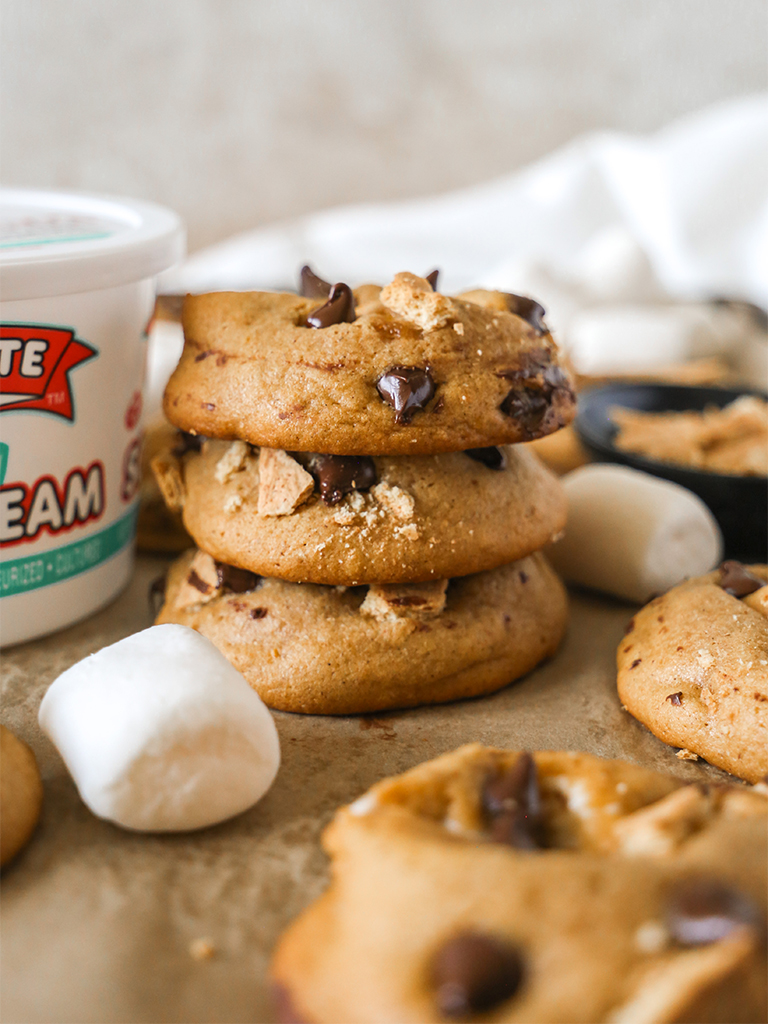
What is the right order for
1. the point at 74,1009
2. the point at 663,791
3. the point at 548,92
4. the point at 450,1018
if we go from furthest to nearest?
the point at 548,92 → the point at 663,791 → the point at 74,1009 → the point at 450,1018

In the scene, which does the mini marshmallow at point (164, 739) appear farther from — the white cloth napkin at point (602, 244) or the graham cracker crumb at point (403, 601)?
the white cloth napkin at point (602, 244)

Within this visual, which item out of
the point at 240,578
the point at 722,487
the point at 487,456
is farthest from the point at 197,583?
the point at 722,487

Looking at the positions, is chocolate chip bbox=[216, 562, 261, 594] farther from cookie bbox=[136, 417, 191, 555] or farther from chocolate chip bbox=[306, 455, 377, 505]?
cookie bbox=[136, 417, 191, 555]

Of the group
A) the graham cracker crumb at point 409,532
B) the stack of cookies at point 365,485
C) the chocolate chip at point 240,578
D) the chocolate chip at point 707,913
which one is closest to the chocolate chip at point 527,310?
the stack of cookies at point 365,485

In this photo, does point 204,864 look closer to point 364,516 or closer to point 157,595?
point 364,516

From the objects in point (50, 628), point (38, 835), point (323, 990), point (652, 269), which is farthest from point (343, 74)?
point (323, 990)

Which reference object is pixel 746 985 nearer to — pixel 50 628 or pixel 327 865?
pixel 327 865

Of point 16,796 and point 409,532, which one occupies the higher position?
point 409,532
